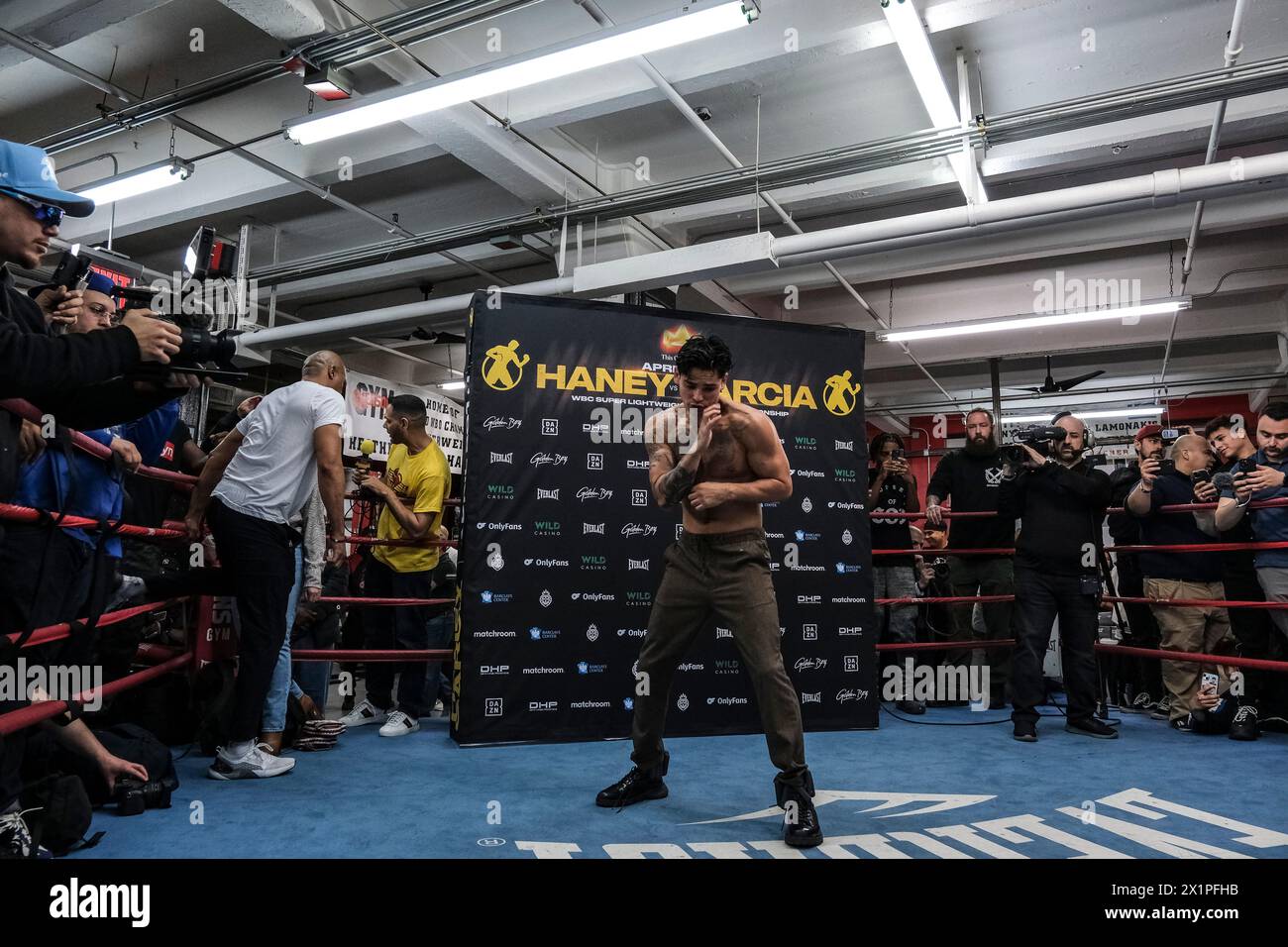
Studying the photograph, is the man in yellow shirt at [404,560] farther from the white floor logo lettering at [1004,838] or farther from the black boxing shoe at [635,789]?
the white floor logo lettering at [1004,838]

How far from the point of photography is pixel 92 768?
102 inches

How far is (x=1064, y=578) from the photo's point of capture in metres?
4.46

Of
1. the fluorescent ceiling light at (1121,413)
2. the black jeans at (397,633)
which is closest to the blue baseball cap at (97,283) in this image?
the black jeans at (397,633)

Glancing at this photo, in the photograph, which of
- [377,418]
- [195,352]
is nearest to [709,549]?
[195,352]

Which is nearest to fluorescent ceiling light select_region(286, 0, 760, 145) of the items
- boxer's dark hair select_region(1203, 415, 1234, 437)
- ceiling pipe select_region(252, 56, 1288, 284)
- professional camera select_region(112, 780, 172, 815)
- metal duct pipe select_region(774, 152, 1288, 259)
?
ceiling pipe select_region(252, 56, 1288, 284)

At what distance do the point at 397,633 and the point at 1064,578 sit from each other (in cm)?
371

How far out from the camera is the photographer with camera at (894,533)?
18.1 feet

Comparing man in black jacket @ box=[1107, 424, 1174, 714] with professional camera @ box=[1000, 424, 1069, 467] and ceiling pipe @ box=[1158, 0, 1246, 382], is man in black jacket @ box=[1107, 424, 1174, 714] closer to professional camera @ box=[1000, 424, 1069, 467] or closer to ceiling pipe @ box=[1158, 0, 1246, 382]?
professional camera @ box=[1000, 424, 1069, 467]

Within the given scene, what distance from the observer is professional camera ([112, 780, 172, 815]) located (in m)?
2.58

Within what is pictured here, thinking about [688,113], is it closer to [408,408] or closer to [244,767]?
[408,408]

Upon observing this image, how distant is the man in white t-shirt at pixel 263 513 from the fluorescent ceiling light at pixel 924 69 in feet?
12.0

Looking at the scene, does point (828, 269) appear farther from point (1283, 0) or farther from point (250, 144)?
point (250, 144)
